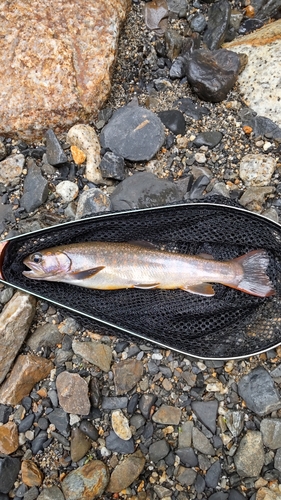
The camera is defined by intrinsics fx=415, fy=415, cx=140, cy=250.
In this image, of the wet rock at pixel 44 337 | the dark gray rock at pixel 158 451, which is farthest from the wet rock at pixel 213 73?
the dark gray rock at pixel 158 451

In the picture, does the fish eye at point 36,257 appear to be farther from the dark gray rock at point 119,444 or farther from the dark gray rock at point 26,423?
the dark gray rock at point 119,444

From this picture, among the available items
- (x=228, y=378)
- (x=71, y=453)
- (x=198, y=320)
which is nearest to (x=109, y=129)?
(x=198, y=320)

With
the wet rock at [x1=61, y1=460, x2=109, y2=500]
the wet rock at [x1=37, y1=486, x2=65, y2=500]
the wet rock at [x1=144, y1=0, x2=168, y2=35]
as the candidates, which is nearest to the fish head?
the wet rock at [x1=61, y1=460, x2=109, y2=500]

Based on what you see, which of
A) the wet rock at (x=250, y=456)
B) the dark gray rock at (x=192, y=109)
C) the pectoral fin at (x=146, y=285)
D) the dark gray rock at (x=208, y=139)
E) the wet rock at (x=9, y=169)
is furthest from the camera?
the dark gray rock at (x=192, y=109)

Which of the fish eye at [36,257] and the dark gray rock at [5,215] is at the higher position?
the dark gray rock at [5,215]

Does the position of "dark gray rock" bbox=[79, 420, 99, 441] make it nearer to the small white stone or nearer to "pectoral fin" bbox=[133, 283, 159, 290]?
"pectoral fin" bbox=[133, 283, 159, 290]

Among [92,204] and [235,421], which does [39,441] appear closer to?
[235,421]

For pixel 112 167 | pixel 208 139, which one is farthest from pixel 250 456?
pixel 208 139
